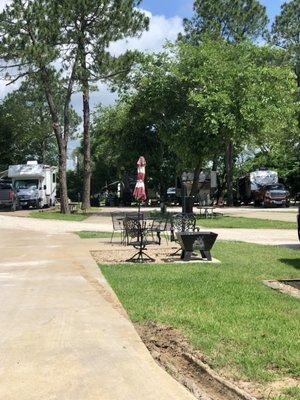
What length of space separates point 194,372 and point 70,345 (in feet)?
4.58

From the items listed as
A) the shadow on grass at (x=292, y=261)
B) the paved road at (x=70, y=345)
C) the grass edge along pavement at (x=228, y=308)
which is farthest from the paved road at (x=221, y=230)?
the paved road at (x=70, y=345)

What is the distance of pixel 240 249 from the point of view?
14.9m

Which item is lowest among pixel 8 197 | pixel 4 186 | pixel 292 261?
pixel 292 261

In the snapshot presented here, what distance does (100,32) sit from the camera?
33.0 metres

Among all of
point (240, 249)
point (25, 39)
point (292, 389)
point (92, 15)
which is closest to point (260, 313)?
point (292, 389)

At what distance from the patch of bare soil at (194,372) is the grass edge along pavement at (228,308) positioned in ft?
0.39

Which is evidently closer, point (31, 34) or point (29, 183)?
point (31, 34)

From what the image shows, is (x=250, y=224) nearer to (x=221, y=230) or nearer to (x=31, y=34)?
(x=221, y=230)

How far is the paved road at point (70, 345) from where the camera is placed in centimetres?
471

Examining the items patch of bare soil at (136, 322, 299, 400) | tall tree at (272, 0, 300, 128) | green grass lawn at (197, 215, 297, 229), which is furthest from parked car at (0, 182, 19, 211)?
patch of bare soil at (136, 322, 299, 400)

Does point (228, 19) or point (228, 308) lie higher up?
point (228, 19)

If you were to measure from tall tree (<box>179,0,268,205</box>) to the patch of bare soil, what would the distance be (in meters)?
41.3

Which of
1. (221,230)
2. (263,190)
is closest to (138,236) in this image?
(221,230)

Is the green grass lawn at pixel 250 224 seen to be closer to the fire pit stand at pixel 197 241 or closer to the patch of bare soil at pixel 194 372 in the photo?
the fire pit stand at pixel 197 241
